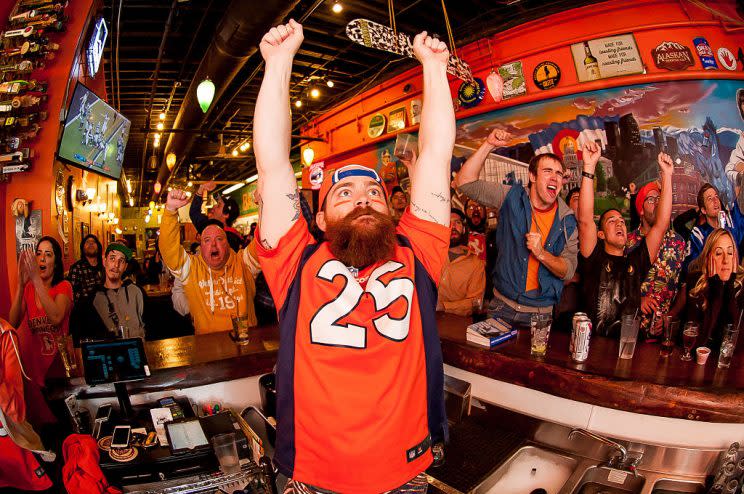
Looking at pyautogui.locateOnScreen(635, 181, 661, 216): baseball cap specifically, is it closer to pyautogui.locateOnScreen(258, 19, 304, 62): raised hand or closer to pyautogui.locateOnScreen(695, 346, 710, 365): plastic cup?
pyautogui.locateOnScreen(695, 346, 710, 365): plastic cup

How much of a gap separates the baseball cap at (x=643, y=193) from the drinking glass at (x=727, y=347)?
266cm

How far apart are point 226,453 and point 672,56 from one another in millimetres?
4909

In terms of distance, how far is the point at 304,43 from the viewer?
18.7 feet

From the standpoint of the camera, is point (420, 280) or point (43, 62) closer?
point (420, 280)

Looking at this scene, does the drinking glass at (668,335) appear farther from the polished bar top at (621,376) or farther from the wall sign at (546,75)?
the wall sign at (546,75)

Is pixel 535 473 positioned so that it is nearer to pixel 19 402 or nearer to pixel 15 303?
pixel 19 402

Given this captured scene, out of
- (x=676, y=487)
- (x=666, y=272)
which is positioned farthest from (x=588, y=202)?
(x=666, y=272)

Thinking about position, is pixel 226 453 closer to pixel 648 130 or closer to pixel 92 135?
pixel 92 135

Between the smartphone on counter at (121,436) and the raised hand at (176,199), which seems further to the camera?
the raised hand at (176,199)

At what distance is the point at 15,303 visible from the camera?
103 inches

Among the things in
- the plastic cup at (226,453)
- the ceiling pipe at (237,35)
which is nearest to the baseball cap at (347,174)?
the plastic cup at (226,453)

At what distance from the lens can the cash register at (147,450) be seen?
1.45m

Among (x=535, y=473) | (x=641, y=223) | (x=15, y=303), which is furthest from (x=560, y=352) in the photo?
(x=15, y=303)

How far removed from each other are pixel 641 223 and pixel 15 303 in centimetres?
519
